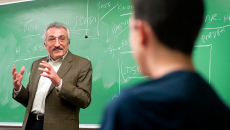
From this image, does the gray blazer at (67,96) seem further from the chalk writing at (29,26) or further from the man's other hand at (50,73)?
the chalk writing at (29,26)

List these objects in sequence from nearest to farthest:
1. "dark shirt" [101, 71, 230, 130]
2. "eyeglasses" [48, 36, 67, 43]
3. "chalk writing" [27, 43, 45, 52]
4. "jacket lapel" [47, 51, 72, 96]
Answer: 1. "dark shirt" [101, 71, 230, 130]
2. "jacket lapel" [47, 51, 72, 96]
3. "eyeglasses" [48, 36, 67, 43]
4. "chalk writing" [27, 43, 45, 52]

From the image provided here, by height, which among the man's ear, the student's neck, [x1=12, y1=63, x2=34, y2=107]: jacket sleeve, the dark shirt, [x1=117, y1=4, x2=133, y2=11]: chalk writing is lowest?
[x1=12, y1=63, x2=34, y2=107]: jacket sleeve

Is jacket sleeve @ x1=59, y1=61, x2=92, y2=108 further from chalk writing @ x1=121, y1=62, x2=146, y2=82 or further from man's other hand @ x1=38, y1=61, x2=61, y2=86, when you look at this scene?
chalk writing @ x1=121, y1=62, x2=146, y2=82

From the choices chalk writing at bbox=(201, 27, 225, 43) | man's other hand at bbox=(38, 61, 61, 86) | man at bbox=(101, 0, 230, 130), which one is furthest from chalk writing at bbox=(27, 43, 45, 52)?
man at bbox=(101, 0, 230, 130)

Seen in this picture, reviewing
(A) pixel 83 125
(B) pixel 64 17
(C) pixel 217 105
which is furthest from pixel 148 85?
(B) pixel 64 17

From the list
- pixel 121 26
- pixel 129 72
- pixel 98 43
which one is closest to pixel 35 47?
pixel 98 43

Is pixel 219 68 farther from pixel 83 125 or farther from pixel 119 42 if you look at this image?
pixel 83 125

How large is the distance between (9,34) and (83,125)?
1.76 metres

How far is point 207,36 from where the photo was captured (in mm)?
2234

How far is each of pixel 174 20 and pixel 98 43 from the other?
2.18 m

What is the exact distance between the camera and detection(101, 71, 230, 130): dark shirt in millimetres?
355

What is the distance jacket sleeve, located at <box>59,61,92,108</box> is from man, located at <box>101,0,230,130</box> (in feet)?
3.85

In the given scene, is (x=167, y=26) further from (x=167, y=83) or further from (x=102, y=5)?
(x=102, y=5)

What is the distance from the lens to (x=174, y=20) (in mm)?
436
